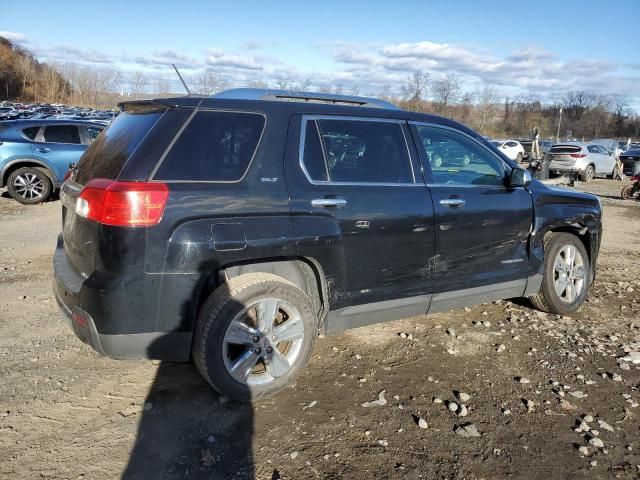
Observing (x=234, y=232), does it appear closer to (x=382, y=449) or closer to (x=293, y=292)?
(x=293, y=292)

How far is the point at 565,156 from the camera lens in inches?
828

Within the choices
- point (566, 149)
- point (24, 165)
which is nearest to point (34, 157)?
point (24, 165)

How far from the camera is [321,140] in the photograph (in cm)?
348

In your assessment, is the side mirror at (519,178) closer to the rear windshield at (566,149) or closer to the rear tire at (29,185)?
the rear tire at (29,185)

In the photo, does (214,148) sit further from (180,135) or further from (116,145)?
(116,145)

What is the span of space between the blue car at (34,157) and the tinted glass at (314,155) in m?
8.92

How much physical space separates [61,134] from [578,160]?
18549mm

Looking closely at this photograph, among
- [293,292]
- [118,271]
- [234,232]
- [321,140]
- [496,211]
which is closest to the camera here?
[118,271]

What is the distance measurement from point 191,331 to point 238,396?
50 cm

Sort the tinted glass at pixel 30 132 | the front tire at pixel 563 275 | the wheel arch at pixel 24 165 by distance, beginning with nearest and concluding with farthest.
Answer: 1. the front tire at pixel 563 275
2. the wheel arch at pixel 24 165
3. the tinted glass at pixel 30 132

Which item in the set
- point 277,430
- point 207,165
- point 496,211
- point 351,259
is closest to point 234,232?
point 207,165

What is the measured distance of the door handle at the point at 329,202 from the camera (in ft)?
10.9

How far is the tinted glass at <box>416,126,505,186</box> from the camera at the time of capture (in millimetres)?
4000

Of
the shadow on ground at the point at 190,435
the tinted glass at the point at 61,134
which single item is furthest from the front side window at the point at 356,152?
the tinted glass at the point at 61,134
